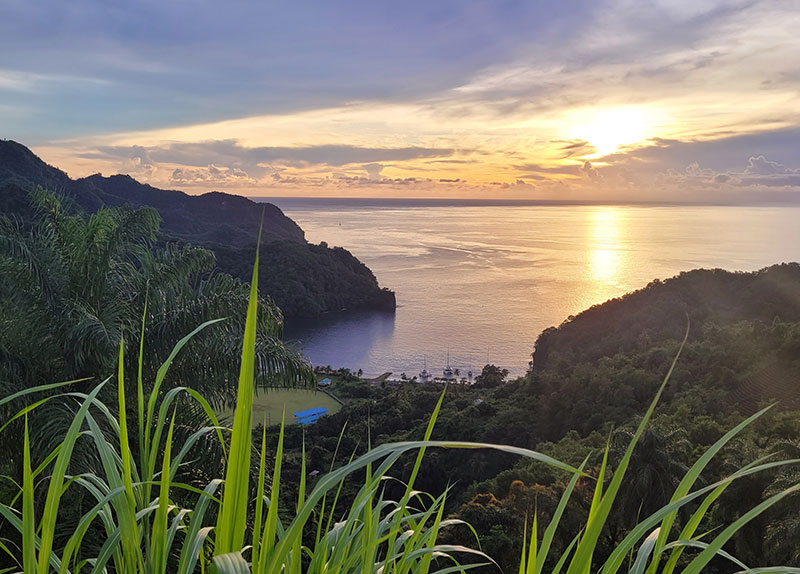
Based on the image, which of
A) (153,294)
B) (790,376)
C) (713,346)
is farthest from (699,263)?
(153,294)

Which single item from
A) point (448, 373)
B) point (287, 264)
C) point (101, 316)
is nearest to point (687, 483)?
point (101, 316)

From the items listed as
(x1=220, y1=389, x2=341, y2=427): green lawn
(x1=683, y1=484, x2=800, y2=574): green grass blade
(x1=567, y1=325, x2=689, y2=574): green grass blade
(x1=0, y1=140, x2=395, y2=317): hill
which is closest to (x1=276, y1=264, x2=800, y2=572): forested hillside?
(x1=567, y1=325, x2=689, y2=574): green grass blade

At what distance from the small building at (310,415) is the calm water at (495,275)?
11603 millimetres

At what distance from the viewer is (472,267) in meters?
64.9

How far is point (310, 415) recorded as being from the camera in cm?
2192

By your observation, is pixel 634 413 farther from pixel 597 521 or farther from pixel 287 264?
pixel 287 264

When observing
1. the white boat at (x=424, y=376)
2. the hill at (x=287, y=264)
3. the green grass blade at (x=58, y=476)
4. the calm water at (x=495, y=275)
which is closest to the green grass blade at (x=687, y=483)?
the green grass blade at (x=58, y=476)

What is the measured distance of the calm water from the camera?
38188mm

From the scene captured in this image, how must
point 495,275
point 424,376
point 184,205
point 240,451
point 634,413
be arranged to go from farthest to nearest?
point 184,205 → point 495,275 → point 424,376 → point 634,413 → point 240,451

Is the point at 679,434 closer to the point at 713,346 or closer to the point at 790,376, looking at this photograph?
the point at 790,376

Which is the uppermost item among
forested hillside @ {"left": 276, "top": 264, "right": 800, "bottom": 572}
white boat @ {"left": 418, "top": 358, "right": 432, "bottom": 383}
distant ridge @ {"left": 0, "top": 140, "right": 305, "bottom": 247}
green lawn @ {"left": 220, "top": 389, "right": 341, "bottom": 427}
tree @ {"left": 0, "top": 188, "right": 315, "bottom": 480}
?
distant ridge @ {"left": 0, "top": 140, "right": 305, "bottom": 247}

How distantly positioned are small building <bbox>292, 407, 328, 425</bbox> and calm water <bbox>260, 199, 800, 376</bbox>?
11.6m

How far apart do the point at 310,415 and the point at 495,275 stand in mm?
40426

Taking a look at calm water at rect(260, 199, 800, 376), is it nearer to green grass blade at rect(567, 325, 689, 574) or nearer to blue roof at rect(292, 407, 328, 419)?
blue roof at rect(292, 407, 328, 419)
